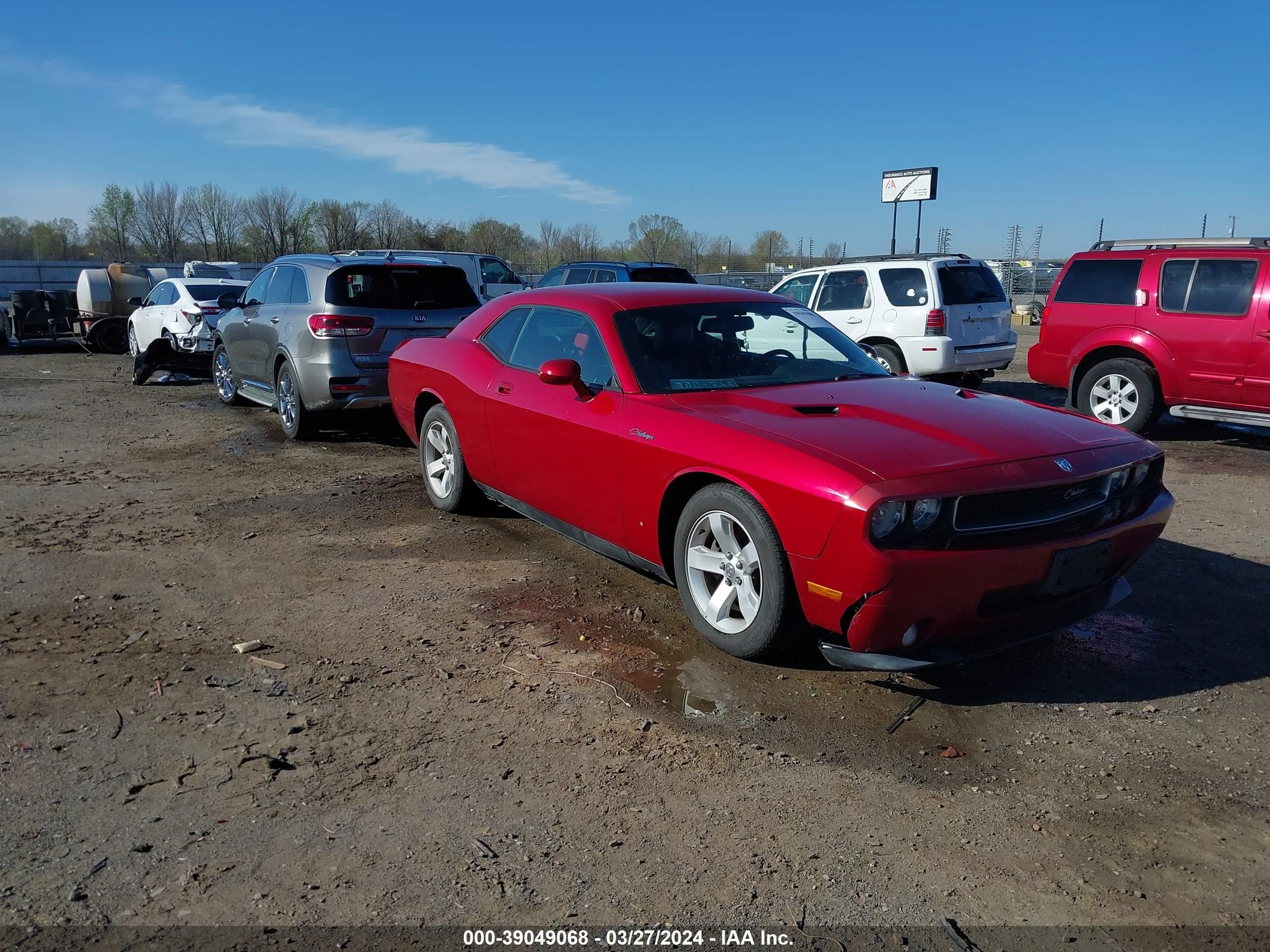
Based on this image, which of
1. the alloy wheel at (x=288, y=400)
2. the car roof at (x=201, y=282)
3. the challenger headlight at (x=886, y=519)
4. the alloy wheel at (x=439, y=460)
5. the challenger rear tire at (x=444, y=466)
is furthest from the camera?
the car roof at (x=201, y=282)

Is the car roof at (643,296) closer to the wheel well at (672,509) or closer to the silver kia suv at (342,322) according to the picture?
the wheel well at (672,509)

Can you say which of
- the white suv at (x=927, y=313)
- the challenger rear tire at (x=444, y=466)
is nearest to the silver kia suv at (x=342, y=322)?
the challenger rear tire at (x=444, y=466)

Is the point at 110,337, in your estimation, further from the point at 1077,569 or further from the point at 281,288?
the point at 1077,569

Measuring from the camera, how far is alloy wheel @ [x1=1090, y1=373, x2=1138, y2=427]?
9.71 m

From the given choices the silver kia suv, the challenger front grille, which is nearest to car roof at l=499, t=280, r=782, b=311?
the challenger front grille

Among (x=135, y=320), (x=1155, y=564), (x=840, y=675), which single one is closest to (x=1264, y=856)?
(x=840, y=675)

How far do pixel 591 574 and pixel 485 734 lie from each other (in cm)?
194

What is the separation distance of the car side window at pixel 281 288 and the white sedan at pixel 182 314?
481cm

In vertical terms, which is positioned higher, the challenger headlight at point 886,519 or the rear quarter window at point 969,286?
the rear quarter window at point 969,286

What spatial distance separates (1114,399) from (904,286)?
2728 millimetres

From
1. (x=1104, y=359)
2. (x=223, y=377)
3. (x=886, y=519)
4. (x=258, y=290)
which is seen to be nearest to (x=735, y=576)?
(x=886, y=519)

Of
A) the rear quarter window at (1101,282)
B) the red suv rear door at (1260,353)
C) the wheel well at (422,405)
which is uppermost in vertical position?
the rear quarter window at (1101,282)

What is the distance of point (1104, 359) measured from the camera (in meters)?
10.1

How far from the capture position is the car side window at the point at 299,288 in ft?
29.8
